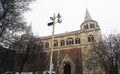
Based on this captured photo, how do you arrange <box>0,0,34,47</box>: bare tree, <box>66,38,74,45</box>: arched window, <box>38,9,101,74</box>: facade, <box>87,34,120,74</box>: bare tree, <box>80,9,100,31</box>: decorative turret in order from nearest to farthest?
<box>0,0,34,47</box>: bare tree
<box>87,34,120,74</box>: bare tree
<box>38,9,101,74</box>: facade
<box>80,9,100,31</box>: decorative turret
<box>66,38,74,45</box>: arched window

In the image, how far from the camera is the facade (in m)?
47.0

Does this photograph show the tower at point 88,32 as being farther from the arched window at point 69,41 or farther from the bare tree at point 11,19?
the bare tree at point 11,19

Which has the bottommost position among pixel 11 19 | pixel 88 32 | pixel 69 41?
pixel 11 19

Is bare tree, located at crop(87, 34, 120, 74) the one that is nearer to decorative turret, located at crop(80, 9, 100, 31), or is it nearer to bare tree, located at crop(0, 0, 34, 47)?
bare tree, located at crop(0, 0, 34, 47)

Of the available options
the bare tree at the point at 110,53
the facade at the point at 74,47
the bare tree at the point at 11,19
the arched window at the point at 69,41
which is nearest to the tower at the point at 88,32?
the facade at the point at 74,47

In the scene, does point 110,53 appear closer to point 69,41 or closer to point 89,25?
point 89,25

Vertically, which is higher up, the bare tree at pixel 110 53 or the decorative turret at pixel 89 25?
the decorative turret at pixel 89 25

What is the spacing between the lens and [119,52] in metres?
25.2

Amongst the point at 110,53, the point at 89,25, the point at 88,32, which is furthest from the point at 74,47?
the point at 110,53

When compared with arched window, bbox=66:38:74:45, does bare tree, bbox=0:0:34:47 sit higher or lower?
lower

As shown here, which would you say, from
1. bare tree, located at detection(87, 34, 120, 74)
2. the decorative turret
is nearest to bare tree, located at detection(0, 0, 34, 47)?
bare tree, located at detection(87, 34, 120, 74)

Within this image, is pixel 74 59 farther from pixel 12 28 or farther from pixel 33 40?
pixel 12 28

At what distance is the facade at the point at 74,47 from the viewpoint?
154 ft

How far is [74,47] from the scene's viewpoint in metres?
49.5
